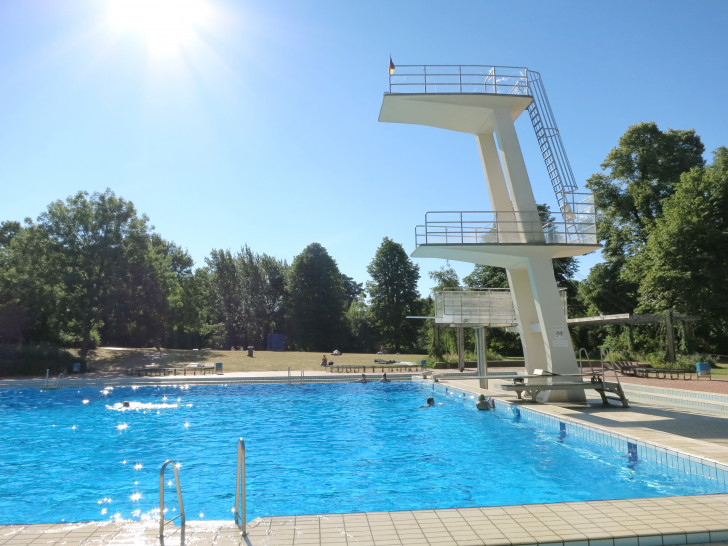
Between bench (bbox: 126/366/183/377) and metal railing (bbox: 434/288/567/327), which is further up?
metal railing (bbox: 434/288/567/327)

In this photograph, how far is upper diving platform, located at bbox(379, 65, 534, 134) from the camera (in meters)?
14.7

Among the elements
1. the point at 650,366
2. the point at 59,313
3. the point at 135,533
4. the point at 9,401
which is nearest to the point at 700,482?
the point at 135,533

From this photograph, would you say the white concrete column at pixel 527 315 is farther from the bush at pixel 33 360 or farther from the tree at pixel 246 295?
the tree at pixel 246 295

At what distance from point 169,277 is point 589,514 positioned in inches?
1474

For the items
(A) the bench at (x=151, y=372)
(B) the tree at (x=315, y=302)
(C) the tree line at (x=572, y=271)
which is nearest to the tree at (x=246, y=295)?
(B) the tree at (x=315, y=302)

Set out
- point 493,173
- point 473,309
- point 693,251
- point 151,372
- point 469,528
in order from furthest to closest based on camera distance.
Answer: point 151,372, point 693,251, point 473,309, point 493,173, point 469,528

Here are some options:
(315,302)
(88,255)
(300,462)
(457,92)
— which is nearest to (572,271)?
(315,302)

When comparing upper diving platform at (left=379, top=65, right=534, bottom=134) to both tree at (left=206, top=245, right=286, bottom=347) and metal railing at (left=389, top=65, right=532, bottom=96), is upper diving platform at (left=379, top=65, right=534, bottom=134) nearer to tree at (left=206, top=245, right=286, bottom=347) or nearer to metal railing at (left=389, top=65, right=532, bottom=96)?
metal railing at (left=389, top=65, right=532, bottom=96)

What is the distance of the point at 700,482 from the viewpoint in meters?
7.22

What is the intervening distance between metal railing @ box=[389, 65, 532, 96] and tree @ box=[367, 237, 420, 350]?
1529 inches

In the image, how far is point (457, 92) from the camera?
48.3 ft

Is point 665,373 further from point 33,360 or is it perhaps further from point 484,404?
point 33,360

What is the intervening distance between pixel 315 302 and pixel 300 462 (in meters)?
44.7

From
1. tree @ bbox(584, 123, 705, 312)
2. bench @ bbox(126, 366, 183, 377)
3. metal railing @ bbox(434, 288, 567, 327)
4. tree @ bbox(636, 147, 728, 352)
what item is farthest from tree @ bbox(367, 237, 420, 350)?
metal railing @ bbox(434, 288, 567, 327)
